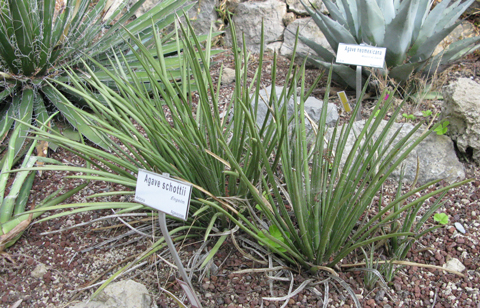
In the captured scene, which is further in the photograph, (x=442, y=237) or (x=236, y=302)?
(x=442, y=237)

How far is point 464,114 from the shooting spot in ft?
6.38

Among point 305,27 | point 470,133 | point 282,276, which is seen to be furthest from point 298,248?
point 305,27

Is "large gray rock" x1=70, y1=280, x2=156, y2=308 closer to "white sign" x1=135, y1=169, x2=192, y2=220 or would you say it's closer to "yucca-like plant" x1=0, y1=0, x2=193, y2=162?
"white sign" x1=135, y1=169, x2=192, y2=220

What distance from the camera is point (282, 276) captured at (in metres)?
1.42

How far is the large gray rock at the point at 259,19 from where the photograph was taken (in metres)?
3.41

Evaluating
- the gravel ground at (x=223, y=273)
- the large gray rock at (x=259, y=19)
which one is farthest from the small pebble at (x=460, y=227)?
the large gray rock at (x=259, y=19)

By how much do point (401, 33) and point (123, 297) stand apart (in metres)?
2.04

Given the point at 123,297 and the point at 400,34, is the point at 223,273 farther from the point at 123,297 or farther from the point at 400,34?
the point at 400,34

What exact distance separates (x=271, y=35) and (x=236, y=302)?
2610 millimetres

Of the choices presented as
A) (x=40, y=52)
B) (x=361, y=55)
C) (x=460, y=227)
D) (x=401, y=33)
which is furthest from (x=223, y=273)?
(x=401, y=33)

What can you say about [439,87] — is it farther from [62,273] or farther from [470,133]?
[62,273]

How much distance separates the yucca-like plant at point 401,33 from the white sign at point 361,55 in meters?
0.26

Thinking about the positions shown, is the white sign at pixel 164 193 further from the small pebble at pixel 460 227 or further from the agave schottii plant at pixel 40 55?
the small pebble at pixel 460 227

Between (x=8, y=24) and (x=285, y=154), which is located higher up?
(x=8, y=24)
